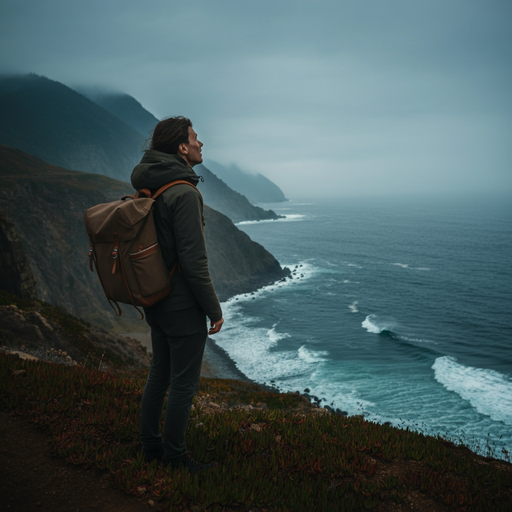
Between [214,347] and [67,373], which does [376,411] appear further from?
[67,373]

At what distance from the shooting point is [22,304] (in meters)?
14.9

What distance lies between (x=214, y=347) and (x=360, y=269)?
32.6 meters

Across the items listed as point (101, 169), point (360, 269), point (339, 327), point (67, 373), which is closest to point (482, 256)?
point (360, 269)

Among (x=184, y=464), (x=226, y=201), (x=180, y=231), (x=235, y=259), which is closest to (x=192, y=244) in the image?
(x=180, y=231)

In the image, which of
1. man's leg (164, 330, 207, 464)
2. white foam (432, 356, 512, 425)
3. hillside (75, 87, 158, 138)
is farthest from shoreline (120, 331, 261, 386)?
hillside (75, 87, 158, 138)

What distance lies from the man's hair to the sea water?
20.6ft

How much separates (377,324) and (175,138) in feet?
111

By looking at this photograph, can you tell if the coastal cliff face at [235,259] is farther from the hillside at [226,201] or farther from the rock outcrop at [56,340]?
the hillside at [226,201]

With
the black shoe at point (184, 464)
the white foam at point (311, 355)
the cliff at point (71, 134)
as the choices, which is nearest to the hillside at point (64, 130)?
the cliff at point (71, 134)

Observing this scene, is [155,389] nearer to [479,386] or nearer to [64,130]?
[479,386]

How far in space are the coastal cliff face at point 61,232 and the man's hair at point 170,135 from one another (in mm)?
33174

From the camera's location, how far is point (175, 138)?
10.6ft

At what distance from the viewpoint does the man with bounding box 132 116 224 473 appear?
2973mm

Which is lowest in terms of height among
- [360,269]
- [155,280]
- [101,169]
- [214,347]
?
[214,347]
